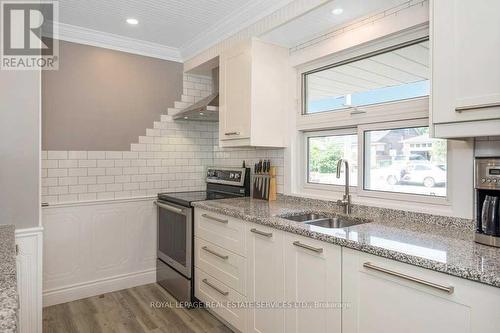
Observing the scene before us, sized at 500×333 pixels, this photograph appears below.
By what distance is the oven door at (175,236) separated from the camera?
2713 millimetres

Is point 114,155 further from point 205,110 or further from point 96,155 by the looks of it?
point 205,110

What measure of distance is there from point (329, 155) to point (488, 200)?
1263 mm

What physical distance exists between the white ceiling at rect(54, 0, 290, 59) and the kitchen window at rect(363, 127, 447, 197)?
1165 mm

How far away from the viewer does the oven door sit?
2713mm

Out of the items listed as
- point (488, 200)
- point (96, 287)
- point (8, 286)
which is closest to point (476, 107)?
point (488, 200)

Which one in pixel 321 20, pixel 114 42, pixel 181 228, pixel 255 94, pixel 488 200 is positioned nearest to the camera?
pixel 488 200

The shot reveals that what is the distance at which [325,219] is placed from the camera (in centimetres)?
220

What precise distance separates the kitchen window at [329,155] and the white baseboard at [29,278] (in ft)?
6.54

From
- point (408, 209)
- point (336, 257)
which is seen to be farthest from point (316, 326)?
point (408, 209)

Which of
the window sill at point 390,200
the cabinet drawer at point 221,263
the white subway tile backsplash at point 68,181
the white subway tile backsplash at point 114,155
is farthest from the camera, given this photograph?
the white subway tile backsplash at point 114,155

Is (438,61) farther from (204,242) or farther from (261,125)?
(204,242)

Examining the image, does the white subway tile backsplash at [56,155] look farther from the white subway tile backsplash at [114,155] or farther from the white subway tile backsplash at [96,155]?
the white subway tile backsplash at [114,155]

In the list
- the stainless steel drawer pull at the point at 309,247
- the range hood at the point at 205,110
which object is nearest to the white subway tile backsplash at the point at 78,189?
the range hood at the point at 205,110

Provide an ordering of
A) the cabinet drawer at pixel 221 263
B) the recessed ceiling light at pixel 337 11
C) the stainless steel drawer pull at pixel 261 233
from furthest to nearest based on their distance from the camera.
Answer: the cabinet drawer at pixel 221 263 < the recessed ceiling light at pixel 337 11 < the stainless steel drawer pull at pixel 261 233
